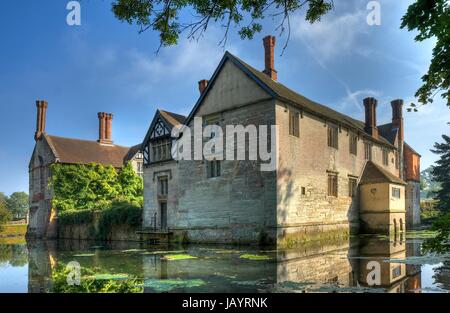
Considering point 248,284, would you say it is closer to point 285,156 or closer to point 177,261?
point 177,261

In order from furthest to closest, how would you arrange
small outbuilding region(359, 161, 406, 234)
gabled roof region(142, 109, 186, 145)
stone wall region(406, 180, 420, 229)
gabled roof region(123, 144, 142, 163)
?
1. gabled roof region(123, 144, 142, 163)
2. stone wall region(406, 180, 420, 229)
3. gabled roof region(142, 109, 186, 145)
4. small outbuilding region(359, 161, 406, 234)

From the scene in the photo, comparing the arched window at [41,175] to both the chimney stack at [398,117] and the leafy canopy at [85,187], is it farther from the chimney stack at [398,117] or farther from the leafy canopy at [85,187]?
the chimney stack at [398,117]

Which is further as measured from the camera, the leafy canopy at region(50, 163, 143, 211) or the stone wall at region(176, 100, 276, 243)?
the leafy canopy at region(50, 163, 143, 211)

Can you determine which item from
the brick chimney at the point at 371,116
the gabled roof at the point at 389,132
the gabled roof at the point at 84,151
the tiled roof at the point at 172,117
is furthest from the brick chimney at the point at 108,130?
the gabled roof at the point at 389,132

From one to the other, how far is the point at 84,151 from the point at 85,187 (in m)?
5.68

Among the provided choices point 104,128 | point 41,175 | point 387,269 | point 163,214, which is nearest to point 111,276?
point 387,269

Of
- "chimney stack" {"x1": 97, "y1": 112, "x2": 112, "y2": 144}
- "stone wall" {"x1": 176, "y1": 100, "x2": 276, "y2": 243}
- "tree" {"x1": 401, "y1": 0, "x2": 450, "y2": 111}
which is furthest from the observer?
"chimney stack" {"x1": 97, "y1": 112, "x2": 112, "y2": 144}

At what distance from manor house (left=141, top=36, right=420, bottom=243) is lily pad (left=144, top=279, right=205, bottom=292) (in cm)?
976

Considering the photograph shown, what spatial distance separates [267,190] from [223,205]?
331 centimetres

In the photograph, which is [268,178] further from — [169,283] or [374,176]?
[374,176]

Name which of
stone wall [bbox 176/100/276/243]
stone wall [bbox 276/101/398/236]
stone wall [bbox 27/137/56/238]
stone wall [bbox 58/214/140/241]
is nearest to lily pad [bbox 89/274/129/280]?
stone wall [bbox 176/100/276/243]

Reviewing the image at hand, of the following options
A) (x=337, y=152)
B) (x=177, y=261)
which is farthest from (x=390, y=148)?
(x=177, y=261)

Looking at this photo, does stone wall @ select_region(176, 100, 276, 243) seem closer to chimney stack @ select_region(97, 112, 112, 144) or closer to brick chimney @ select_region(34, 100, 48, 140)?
chimney stack @ select_region(97, 112, 112, 144)

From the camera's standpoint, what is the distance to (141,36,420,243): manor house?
20.1 meters
